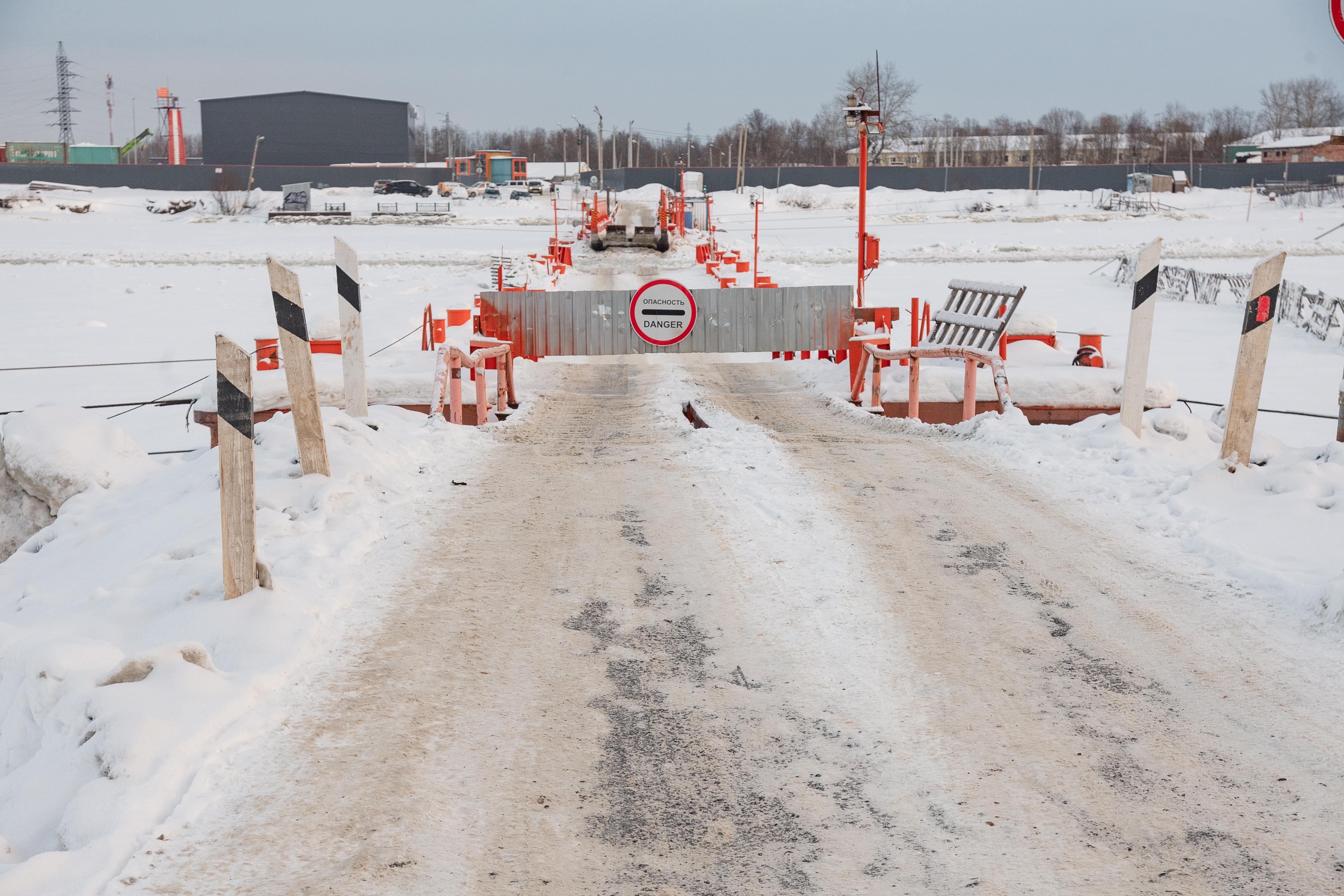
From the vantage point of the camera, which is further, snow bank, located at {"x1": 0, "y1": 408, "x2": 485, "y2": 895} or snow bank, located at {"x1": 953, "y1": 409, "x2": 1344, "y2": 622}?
snow bank, located at {"x1": 953, "y1": 409, "x2": 1344, "y2": 622}

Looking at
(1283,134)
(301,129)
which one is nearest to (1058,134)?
(1283,134)

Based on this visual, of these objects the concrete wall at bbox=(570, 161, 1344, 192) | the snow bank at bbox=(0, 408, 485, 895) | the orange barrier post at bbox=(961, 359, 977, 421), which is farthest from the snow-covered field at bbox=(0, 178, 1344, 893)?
the concrete wall at bbox=(570, 161, 1344, 192)

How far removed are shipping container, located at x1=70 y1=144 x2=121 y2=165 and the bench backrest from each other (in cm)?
10796

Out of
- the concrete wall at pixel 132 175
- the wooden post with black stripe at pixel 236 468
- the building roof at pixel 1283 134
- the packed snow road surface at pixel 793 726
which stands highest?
the building roof at pixel 1283 134

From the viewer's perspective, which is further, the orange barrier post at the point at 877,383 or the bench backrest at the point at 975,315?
the orange barrier post at the point at 877,383

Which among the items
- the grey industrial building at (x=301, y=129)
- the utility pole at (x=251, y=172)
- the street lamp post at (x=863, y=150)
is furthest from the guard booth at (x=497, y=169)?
the street lamp post at (x=863, y=150)

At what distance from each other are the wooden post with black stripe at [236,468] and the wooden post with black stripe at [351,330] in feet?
11.2

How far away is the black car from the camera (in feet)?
264

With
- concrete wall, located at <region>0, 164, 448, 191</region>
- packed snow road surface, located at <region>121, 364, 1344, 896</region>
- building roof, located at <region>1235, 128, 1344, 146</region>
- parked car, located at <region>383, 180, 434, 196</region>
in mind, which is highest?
building roof, located at <region>1235, 128, 1344, 146</region>

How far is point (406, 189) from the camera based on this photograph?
264 feet

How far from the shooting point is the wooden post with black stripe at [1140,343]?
8.52 m

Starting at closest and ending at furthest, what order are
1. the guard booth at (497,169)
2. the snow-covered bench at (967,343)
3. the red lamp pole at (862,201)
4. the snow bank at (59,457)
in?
the snow bank at (59,457), the snow-covered bench at (967,343), the red lamp pole at (862,201), the guard booth at (497,169)

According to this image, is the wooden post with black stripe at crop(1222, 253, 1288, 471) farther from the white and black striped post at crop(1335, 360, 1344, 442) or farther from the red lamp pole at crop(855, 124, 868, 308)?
the red lamp pole at crop(855, 124, 868, 308)

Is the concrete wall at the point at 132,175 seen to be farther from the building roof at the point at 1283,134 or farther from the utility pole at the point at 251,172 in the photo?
the building roof at the point at 1283,134
